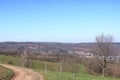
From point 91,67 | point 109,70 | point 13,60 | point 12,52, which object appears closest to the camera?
point 109,70

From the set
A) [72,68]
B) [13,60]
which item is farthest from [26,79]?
[13,60]

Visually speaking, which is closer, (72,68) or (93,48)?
(93,48)

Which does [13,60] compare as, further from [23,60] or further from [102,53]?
[102,53]

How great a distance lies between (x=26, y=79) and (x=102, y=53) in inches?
1315

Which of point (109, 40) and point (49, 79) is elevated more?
point (109, 40)

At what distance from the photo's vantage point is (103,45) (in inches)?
2539

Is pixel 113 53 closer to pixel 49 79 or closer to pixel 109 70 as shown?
pixel 109 70

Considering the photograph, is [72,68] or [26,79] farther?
[72,68]

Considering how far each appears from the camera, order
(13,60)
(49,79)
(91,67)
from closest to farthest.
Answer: (49,79) < (91,67) < (13,60)

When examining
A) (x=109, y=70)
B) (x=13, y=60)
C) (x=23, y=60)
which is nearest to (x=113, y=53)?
(x=109, y=70)

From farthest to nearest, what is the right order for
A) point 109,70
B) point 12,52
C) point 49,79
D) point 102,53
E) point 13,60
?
point 12,52 → point 13,60 → point 109,70 → point 102,53 → point 49,79

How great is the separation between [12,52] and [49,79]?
4163 inches

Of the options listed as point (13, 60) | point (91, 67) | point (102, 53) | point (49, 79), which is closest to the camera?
point (49, 79)

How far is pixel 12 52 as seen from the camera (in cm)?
13588
